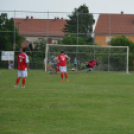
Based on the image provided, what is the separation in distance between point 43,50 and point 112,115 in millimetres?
29962

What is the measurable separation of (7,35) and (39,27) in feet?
10.6

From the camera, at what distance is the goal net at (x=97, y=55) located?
34.9m

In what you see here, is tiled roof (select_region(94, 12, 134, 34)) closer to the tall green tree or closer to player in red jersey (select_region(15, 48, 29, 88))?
the tall green tree

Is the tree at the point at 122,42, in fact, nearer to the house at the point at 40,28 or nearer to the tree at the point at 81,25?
the tree at the point at 81,25

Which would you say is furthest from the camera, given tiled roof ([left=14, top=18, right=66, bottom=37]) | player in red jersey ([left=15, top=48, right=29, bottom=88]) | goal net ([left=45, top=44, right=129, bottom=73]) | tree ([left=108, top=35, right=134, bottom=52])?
tree ([left=108, top=35, right=134, bottom=52])

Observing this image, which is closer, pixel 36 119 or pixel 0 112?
pixel 36 119

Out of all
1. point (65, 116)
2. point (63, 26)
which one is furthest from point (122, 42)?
point (65, 116)

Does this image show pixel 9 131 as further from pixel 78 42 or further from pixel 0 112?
pixel 78 42

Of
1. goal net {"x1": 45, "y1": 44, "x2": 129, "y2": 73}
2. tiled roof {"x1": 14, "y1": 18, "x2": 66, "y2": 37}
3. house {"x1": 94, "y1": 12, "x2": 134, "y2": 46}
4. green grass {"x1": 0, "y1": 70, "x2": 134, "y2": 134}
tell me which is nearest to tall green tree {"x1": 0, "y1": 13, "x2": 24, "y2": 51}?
tiled roof {"x1": 14, "y1": 18, "x2": 66, "y2": 37}

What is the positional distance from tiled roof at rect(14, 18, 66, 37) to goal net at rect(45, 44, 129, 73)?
231 cm

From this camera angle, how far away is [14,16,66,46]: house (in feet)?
119

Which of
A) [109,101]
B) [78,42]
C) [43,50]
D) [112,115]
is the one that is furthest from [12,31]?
[112,115]

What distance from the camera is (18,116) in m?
7.36

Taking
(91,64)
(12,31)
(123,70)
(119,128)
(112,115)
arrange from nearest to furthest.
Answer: (119,128), (112,115), (91,64), (123,70), (12,31)
